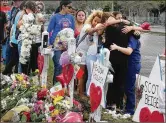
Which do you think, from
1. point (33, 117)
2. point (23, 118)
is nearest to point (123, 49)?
point (33, 117)

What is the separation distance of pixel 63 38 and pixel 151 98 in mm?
2904

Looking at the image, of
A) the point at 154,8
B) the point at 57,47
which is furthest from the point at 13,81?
the point at 154,8

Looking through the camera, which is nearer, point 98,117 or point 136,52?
point 98,117

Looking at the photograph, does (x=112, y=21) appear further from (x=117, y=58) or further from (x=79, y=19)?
(x=79, y=19)

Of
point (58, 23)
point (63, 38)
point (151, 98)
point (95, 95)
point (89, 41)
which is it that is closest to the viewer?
point (151, 98)

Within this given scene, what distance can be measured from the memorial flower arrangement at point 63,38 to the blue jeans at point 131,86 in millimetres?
1198

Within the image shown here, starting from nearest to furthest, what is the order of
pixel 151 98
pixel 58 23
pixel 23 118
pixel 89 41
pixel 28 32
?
pixel 151 98
pixel 23 118
pixel 89 41
pixel 58 23
pixel 28 32

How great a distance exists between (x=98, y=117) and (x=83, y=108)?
3.20 ft

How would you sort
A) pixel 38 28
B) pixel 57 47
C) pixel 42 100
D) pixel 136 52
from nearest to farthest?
pixel 42 100 < pixel 136 52 < pixel 57 47 < pixel 38 28

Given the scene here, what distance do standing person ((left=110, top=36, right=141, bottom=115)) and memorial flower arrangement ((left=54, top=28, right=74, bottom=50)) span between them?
45.9 inches

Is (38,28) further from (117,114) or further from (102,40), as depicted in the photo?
(117,114)

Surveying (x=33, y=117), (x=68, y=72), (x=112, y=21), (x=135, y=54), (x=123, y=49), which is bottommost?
(x=33, y=117)

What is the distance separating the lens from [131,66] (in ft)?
23.0

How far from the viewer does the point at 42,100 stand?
6.51 m
